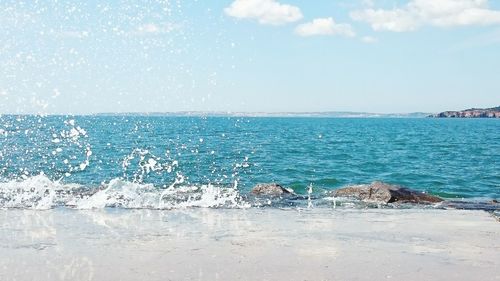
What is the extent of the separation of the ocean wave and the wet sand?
1.71 metres

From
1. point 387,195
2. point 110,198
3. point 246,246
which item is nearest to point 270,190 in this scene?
point 387,195

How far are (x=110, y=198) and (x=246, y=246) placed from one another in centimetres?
876

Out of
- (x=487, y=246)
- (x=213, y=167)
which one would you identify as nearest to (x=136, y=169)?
(x=213, y=167)

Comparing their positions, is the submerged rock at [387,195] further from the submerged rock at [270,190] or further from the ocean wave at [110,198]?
the ocean wave at [110,198]

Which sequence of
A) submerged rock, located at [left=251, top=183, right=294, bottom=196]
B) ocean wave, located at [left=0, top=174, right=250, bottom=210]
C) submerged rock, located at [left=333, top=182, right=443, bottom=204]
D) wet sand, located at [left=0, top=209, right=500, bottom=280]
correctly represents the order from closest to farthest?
wet sand, located at [left=0, top=209, right=500, bottom=280]
ocean wave, located at [left=0, top=174, right=250, bottom=210]
submerged rock, located at [left=333, top=182, right=443, bottom=204]
submerged rock, located at [left=251, top=183, right=294, bottom=196]

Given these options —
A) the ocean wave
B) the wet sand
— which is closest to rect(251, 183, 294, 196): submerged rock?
the ocean wave

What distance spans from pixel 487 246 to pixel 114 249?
6.92 meters

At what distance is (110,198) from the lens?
684 inches

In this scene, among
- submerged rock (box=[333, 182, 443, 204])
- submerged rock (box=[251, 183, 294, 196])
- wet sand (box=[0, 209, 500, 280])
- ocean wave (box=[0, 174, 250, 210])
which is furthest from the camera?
submerged rock (box=[251, 183, 294, 196])

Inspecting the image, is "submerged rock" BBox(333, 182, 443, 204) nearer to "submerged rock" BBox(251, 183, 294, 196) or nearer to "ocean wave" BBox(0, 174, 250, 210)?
"submerged rock" BBox(251, 183, 294, 196)

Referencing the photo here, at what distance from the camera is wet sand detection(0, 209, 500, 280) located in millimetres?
7988

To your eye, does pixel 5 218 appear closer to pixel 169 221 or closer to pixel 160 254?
pixel 169 221

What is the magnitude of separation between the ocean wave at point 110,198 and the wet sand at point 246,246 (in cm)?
171

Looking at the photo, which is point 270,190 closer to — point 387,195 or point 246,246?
point 387,195
